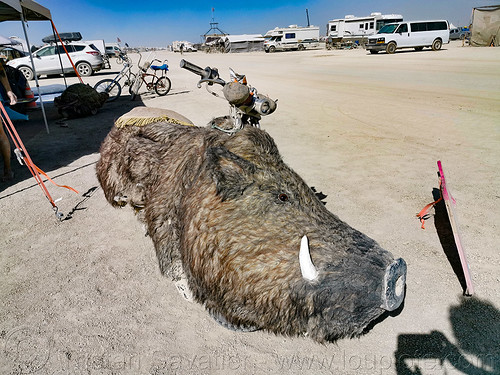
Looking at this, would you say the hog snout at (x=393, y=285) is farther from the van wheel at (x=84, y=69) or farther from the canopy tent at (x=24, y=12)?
the van wheel at (x=84, y=69)

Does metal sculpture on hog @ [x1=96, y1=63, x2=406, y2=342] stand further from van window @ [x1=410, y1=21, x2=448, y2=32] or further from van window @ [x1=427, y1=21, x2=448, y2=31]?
van window @ [x1=427, y1=21, x2=448, y2=31]

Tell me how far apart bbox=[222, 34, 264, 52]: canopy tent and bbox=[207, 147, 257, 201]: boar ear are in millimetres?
52500

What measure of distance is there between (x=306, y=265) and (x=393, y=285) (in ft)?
1.36

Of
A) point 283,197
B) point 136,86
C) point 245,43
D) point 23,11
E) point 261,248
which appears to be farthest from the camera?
point 245,43

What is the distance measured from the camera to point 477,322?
7.89ft

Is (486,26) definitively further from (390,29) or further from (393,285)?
(393,285)

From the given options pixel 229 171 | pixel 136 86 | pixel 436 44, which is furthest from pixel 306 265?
pixel 436 44

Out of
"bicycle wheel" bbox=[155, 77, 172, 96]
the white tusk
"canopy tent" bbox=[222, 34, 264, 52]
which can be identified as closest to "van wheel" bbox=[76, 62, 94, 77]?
"bicycle wheel" bbox=[155, 77, 172, 96]

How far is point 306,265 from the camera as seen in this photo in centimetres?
157

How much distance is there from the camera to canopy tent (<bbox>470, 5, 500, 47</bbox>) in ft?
76.4

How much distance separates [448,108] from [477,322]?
7923mm

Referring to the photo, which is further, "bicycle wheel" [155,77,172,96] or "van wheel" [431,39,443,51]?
"van wheel" [431,39,443,51]

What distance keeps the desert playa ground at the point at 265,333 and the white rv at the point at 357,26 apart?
124 ft

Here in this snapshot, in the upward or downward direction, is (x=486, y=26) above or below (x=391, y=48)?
above
